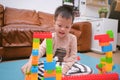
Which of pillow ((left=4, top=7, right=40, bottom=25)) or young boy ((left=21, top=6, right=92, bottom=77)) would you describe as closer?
young boy ((left=21, top=6, right=92, bottom=77))

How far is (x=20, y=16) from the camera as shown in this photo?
→ 239 cm

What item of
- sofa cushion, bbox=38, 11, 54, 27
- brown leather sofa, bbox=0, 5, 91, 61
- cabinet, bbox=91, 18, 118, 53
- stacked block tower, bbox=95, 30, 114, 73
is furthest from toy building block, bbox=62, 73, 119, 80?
sofa cushion, bbox=38, 11, 54, 27

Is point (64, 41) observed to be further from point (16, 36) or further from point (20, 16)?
point (20, 16)

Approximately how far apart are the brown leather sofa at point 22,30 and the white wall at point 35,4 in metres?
0.10

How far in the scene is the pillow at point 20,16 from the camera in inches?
89.4

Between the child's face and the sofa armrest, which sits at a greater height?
the child's face

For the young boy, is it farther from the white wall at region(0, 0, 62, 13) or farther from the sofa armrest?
the white wall at region(0, 0, 62, 13)

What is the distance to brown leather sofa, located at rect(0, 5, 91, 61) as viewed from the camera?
1.79m

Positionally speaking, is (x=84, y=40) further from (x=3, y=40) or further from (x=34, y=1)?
(x=3, y=40)

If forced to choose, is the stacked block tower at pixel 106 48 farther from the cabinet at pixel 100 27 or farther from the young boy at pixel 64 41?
the cabinet at pixel 100 27

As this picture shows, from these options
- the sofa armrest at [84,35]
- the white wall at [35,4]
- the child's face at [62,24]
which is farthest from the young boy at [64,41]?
the white wall at [35,4]

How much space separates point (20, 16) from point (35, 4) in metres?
0.39

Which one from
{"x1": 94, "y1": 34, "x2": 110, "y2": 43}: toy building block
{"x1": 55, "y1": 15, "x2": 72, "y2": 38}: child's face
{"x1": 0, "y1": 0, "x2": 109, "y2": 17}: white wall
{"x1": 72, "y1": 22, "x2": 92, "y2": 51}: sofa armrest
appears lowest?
{"x1": 72, "y1": 22, "x2": 92, "y2": 51}: sofa armrest

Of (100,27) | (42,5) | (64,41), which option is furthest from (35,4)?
(64,41)
